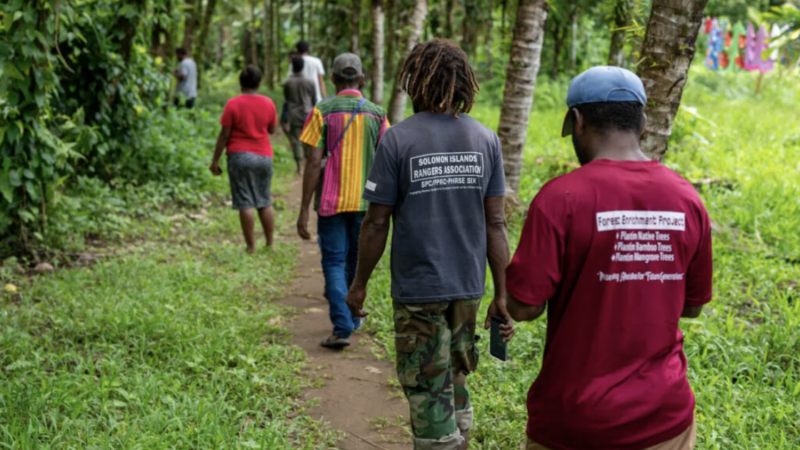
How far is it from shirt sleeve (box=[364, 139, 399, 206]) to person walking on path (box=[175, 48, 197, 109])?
12.7 meters

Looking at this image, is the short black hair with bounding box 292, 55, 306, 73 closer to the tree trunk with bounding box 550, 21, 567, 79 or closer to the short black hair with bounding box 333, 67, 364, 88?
the short black hair with bounding box 333, 67, 364, 88

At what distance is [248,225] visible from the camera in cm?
742

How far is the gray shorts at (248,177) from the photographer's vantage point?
7164mm

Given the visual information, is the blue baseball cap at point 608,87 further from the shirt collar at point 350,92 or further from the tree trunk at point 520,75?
the tree trunk at point 520,75

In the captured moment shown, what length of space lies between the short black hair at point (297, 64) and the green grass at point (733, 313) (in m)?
4.07

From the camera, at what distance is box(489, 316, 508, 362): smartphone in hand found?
267 centimetres

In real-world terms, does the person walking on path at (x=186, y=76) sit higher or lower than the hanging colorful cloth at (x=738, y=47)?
lower

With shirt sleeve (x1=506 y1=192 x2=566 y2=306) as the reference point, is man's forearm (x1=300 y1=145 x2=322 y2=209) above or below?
below

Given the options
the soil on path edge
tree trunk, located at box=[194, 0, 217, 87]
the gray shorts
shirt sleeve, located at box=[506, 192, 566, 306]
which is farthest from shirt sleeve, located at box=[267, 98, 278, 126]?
tree trunk, located at box=[194, 0, 217, 87]

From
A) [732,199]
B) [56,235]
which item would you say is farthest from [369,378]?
[732,199]

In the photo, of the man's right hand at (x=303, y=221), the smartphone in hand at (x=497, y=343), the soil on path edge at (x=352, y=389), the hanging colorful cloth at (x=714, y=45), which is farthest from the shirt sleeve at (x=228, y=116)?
the hanging colorful cloth at (x=714, y=45)

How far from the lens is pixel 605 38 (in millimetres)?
25469

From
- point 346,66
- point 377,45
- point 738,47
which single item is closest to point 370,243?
point 346,66

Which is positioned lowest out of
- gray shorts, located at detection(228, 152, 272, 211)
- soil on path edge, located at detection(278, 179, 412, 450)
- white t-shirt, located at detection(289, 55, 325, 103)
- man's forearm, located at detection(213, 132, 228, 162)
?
soil on path edge, located at detection(278, 179, 412, 450)
